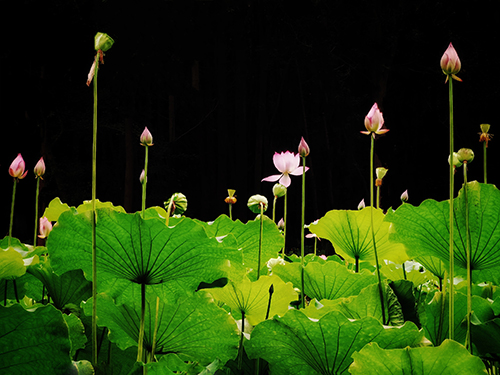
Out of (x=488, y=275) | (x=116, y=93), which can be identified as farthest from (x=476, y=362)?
(x=116, y=93)

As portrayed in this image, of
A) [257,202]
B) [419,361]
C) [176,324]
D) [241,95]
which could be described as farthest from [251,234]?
[241,95]

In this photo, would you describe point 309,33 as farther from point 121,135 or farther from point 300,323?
point 300,323

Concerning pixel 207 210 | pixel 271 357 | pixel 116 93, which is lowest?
pixel 271 357

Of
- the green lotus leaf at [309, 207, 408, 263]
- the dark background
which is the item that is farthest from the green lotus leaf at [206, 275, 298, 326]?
the dark background

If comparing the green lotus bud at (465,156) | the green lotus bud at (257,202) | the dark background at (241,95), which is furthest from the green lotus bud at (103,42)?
the dark background at (241,95)

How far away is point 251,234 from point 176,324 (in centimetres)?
22

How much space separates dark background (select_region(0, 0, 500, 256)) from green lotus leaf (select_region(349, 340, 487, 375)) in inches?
242

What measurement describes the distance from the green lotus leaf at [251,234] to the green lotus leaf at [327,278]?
0.20 ft

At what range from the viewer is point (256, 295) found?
53cm

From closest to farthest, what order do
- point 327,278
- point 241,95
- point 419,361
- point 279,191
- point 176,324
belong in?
point 419,361 → point 176,324 → point 327,278 → point 279,191 → point 241,95

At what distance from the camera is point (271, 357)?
0.45 meters

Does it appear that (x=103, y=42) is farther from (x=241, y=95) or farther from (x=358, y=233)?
(x=241, y=95)

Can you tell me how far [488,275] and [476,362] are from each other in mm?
227

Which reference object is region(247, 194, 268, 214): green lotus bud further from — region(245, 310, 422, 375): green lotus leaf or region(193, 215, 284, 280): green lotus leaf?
region(245, 310, 422, 375): green lotus leaf
